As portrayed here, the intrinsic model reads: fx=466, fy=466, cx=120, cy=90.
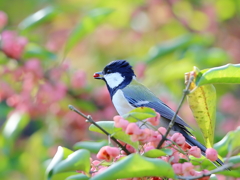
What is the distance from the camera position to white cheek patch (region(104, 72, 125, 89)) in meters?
3.13

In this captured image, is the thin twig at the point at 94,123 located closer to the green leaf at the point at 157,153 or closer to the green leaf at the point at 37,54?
the green leaf at the point at 157,153

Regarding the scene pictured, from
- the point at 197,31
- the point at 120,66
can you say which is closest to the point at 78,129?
the point at 120,66

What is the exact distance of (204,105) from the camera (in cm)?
186

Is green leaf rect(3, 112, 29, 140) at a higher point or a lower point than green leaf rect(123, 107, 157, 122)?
lower

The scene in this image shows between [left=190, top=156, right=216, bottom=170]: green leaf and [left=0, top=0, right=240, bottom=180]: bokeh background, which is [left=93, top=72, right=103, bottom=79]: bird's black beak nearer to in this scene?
[left=0, top=0, right=240, bottom=180]: bokeh background

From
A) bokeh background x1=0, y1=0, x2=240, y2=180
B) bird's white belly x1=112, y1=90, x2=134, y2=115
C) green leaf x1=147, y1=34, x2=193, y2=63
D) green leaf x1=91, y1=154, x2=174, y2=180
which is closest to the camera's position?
green leaf x1=91, y1=154, x2=174, y2=180

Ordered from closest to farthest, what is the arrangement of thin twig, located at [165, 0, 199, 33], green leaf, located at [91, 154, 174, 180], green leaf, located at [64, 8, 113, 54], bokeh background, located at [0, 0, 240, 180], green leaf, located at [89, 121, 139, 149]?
1. green leaf, located at [91, 154, 174, 180]
2. green leaf, located at [89, 121, 139, 149]
3. bokeh background, located at [0, 0, 240, 180]
4. green leaf, located at [64, 8, 113, 54]
5. thin twig, located at [165, 0, 199, 33]

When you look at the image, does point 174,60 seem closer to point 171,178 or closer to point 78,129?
point 78,129

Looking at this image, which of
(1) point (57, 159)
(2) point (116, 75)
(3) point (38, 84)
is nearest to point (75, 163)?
(1) point (57, 159)

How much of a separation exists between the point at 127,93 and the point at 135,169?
5.23 feet

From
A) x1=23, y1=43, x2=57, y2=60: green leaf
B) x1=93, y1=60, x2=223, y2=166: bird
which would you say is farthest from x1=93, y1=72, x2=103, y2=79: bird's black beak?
x1=23, y1=43, x2=57, y2=60: green leaf

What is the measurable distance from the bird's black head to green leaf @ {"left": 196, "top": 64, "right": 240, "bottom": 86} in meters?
1.38

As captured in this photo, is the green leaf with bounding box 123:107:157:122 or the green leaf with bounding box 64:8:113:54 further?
the green leaf with bounding box 64:8:113:54

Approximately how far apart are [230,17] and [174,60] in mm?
882
